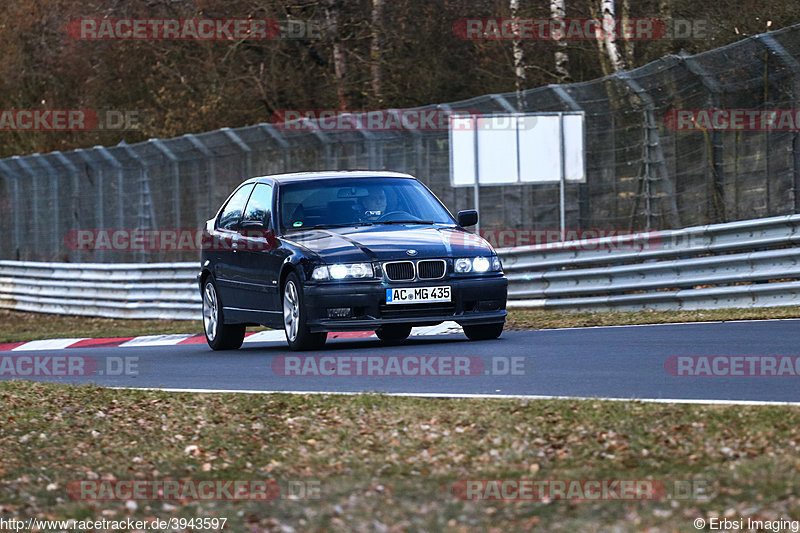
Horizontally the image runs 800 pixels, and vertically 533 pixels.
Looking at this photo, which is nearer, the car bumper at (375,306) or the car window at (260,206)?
the car bumper at (375,306)

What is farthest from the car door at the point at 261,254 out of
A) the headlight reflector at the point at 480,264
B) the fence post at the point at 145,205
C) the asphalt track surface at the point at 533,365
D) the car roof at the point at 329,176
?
the fence post at the point at 145,205

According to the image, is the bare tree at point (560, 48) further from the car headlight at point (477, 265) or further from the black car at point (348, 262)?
the car headlight at point (477, 265)

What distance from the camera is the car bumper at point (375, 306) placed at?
12438 mm

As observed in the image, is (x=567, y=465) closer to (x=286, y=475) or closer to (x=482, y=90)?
(x=286, y=475)

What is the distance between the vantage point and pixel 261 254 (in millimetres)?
13609

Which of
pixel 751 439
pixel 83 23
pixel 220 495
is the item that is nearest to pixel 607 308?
pixel 751 439

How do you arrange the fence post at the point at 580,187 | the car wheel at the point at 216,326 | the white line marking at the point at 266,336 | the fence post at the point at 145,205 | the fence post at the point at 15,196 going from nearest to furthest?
the car wheel at the point at 216,326, the white line marking at the point at 266,336, the fence post at the point at 580,187, the fence post at the point at 145,205, the fence post at the point at 15,196

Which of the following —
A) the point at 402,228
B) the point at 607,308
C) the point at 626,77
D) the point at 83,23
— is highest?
the point at 83,23

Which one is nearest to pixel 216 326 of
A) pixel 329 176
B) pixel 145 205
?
pixel 329 176

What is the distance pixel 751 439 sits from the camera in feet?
24.4

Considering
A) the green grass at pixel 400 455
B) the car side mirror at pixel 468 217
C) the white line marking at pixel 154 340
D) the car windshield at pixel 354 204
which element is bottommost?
the white line marking at pixel 154 340

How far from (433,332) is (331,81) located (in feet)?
54.7

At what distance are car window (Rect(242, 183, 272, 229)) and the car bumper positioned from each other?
1.50 meters

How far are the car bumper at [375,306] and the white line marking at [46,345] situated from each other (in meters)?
6.94
